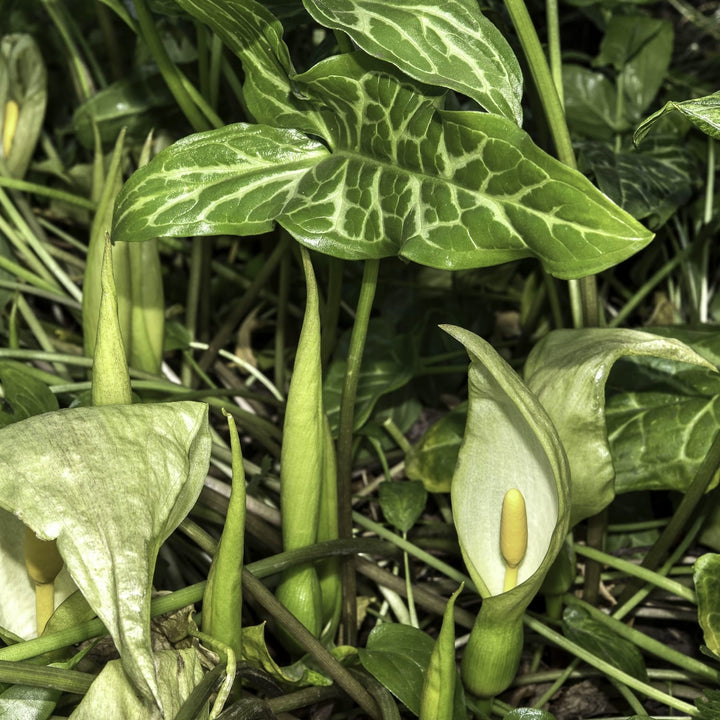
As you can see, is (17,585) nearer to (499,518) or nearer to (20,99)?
(499,518)

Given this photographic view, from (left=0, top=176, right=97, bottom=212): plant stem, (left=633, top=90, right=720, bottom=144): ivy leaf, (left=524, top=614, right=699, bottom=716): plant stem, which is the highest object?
(left=633, top=90, right=720, bottom=144): ivy leaf

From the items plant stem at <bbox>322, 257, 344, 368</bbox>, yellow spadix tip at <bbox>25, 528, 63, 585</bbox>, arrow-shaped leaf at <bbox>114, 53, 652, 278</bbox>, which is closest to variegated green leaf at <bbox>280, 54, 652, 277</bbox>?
arrow-shaped leaf at <bbox>114, 53, 652, 278</bbox>

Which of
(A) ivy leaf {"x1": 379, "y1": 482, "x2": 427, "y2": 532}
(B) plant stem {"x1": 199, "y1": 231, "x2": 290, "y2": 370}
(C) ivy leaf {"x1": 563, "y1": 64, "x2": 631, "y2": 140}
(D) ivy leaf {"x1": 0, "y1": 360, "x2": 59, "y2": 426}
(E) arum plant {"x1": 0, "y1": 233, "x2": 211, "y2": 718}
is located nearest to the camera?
(E) arum plant {"x1": 0, "y1": 233, "x2": 211, "y2": 718}

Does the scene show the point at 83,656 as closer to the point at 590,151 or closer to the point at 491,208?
the point at 491,208

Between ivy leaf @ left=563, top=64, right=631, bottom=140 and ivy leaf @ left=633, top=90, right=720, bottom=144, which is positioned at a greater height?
ivy leaf @ left=633, top=90, right=720, bottom=144

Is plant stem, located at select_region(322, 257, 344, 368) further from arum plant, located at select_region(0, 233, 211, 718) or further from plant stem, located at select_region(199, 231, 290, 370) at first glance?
arum plant, located at select_region(0, 233, 211, 718)
